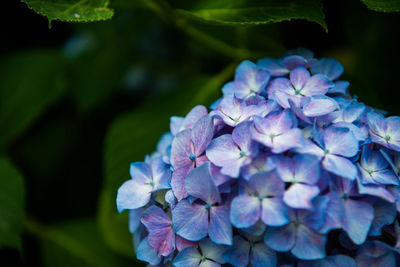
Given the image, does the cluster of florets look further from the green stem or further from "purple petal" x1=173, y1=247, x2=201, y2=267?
the green stem

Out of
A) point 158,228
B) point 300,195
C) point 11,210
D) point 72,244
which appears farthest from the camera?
point 72,244

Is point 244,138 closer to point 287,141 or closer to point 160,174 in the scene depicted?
point 287,141

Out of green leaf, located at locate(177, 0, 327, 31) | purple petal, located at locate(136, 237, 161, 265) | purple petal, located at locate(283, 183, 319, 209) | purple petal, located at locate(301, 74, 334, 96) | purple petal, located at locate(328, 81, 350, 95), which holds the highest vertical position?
green leaf, located at locate(177, 0, 327, 31)

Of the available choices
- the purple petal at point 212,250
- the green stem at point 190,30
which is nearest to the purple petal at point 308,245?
the purple petal at point 212,250

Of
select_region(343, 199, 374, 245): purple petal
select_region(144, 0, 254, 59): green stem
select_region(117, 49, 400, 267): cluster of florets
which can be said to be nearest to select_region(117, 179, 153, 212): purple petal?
select_region(117, 49, 400, 267): cluster of florets

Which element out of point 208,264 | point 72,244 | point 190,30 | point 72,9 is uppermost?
point 72,9

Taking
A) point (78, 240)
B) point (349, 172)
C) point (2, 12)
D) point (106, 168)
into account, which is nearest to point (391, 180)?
point (349, 172)

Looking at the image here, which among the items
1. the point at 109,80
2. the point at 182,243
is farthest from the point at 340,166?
the point at 109,80

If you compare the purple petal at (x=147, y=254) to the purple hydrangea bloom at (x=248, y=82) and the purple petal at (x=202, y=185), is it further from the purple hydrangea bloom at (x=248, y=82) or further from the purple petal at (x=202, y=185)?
the purple hydrangea bloom at (x=248, y=82)
